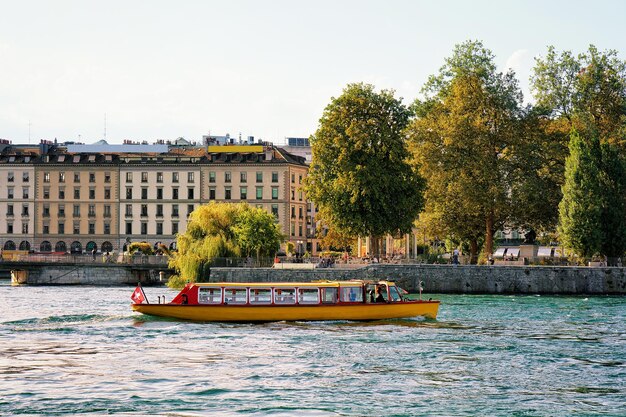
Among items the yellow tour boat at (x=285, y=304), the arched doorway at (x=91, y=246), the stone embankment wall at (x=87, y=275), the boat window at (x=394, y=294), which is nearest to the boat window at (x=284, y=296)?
the yellow tour boat at (x=285, y=304)

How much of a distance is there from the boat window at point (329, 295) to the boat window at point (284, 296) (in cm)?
137

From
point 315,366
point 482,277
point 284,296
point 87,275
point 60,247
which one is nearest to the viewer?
point 315,366

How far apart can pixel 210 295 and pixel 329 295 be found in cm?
541

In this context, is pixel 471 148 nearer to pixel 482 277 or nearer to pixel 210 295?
pixel 482 277

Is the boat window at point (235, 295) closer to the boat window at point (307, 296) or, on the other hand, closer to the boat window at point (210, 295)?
the boat window at point (210, 295)

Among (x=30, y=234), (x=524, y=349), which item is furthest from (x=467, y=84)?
(x=30, y=234)

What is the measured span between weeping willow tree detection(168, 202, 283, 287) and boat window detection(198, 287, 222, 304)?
1192 inches

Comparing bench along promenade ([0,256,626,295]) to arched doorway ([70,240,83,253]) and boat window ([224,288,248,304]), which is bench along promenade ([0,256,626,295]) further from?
arched doorway ([70,240,83,253])

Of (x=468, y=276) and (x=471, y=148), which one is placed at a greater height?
(x=471, y=148)

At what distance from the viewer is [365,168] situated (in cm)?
8650

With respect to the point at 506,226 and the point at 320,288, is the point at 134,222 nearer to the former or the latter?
the point at 506,226

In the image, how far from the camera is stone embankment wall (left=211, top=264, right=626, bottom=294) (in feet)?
266

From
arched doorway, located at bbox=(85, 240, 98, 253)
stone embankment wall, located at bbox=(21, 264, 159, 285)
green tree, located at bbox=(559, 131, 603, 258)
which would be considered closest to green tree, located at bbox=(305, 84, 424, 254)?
green tree, located at bbox=(559, 131, 603, 258)

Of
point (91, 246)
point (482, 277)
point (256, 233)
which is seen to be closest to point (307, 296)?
point (482, 277)
